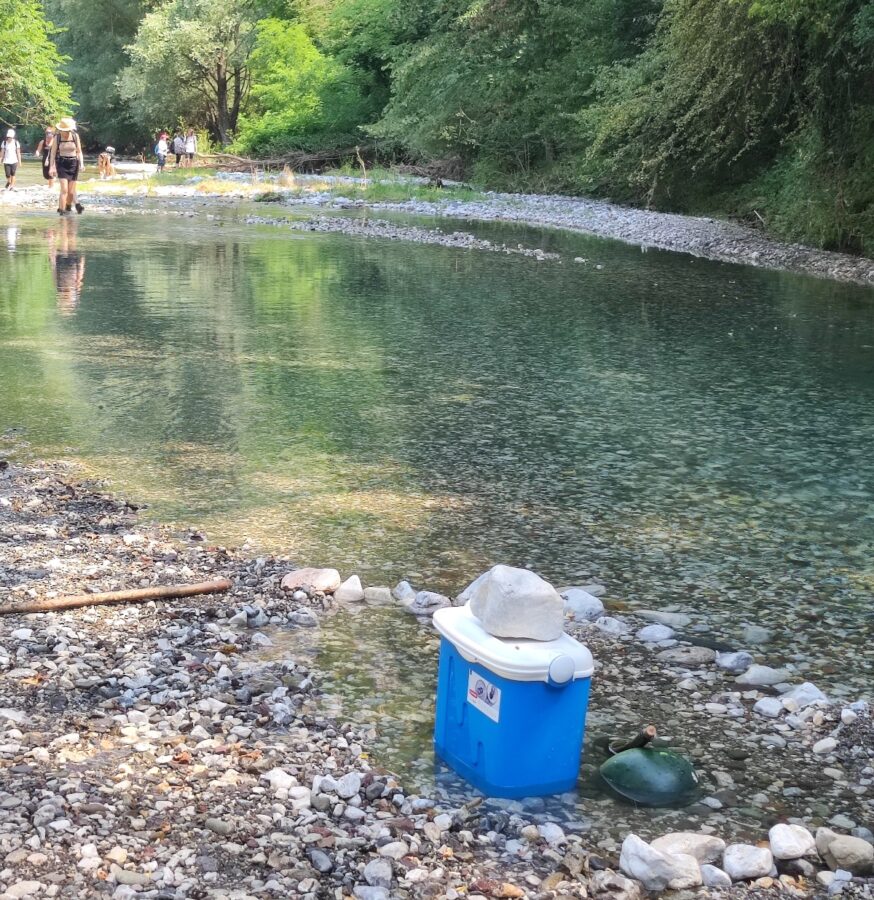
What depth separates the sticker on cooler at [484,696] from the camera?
336 centimetres

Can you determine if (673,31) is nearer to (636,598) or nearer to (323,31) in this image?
(636,598)

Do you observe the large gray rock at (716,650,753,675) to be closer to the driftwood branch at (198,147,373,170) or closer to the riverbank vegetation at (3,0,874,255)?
the riverbank vegetation at (3,0,874,255)

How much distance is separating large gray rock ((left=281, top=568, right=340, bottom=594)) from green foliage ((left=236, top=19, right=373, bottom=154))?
4332cm

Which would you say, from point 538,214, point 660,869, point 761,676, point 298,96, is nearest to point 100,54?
point 298,96

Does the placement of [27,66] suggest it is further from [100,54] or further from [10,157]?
[100,54]

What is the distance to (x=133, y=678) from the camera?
3.96 m

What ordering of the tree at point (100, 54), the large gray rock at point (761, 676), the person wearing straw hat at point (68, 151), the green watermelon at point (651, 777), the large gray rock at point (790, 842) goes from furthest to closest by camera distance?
the tree at point (100, 54) < the person wearing straw hat at point (68, 151) < the large gray rock at point (761, 676) < the green watermelon at point (651, 777) < the large gray rock at point (790, 842)

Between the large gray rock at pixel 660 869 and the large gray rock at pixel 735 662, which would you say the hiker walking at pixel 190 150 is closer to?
the large gray rock at pixel 735 662

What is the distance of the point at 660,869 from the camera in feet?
9.95

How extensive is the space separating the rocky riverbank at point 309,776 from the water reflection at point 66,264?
26.9 ft

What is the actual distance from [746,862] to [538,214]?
2642 cm

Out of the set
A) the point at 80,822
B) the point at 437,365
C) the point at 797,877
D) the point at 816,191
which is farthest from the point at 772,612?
the point at 816,191

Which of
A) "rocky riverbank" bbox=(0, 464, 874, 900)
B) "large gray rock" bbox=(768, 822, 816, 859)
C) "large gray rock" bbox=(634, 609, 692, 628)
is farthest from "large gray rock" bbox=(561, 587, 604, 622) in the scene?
"large gray rock" bbox=(768, 822, 816, 859)

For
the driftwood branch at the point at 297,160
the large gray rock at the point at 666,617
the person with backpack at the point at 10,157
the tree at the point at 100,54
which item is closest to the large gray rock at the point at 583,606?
the large gray rock at the point at 666,617
